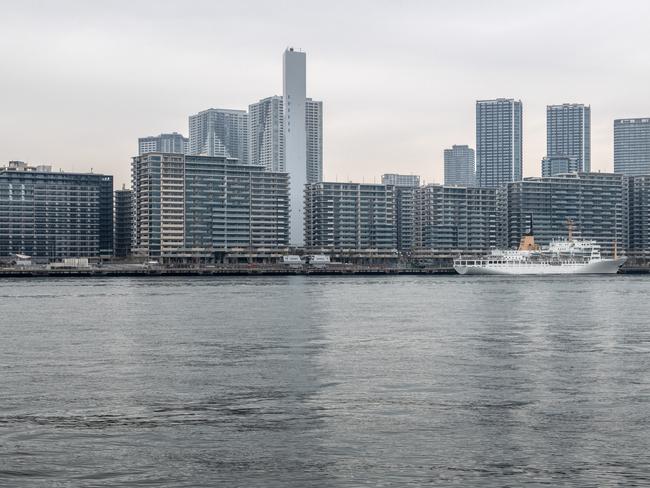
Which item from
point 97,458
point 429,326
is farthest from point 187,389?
point 429,326

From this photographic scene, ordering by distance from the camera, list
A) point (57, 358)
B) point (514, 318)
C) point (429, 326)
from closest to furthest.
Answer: point (57, 358), point (429, 326), point (514, 318)

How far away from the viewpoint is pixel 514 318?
281ft

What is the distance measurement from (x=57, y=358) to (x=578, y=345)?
3099 cm

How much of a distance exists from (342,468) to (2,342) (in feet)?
133

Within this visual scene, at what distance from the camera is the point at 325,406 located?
37.1 m

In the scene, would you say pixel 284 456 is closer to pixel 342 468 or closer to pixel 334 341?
pixel 342 468

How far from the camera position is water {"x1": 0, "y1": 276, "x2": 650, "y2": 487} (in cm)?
2755

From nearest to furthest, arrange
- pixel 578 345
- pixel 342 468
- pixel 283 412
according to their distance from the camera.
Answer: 1. pixel 342 468
2. pixel 283 412
3. pixel 578 345

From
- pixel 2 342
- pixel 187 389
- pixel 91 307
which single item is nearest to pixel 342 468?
pixel 187 389

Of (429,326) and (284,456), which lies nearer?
(284,456)

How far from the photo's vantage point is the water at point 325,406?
2755 centimetres

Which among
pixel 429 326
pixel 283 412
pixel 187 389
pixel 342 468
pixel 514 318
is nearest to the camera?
pixel 342 468

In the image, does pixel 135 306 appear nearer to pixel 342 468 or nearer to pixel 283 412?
pixel 283 412

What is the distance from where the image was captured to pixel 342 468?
27703 mm
